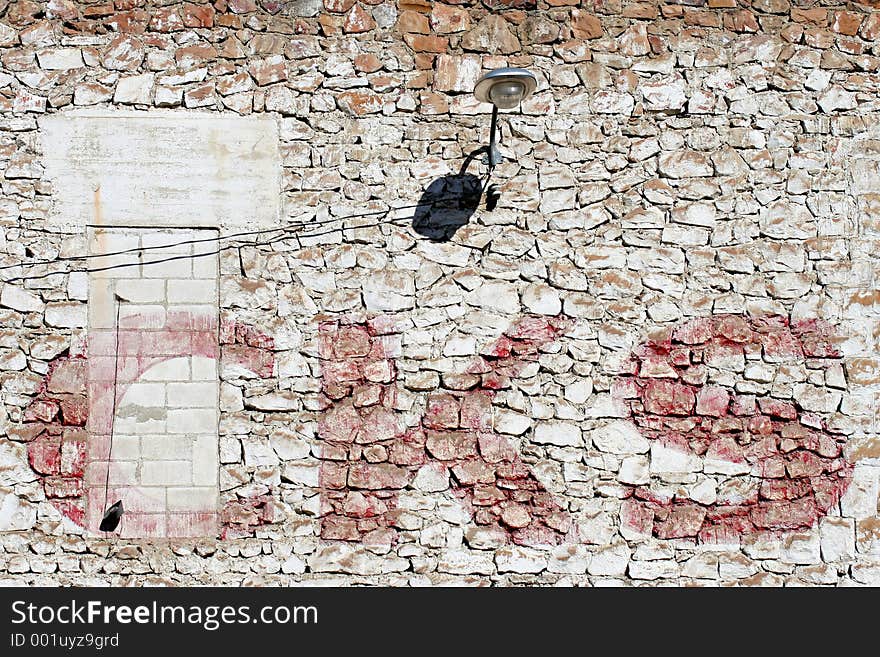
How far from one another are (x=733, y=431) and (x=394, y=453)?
1.94 m

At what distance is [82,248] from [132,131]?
0.72 metres

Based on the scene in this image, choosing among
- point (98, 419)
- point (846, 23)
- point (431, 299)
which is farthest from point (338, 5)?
point (846, 23)

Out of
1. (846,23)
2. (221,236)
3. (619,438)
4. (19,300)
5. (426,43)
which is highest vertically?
(846,23)

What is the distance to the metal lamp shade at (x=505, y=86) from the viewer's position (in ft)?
15.7

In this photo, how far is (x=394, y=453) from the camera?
5.39 metres

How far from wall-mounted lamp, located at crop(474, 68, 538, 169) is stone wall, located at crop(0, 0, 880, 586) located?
60cm

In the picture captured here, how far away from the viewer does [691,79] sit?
5.62m

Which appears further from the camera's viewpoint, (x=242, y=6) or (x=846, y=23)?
(x=846, y=23)

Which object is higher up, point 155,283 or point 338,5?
point 338,5

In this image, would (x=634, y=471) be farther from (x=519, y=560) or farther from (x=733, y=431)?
(x=519, y=560)

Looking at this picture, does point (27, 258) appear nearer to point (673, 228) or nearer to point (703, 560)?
point (673, 228)

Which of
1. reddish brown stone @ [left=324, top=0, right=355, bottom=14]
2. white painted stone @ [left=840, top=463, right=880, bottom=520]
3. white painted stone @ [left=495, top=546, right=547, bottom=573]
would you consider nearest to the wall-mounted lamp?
reddish brown stone @ [left=324, top=0, right=355, bottom=14]

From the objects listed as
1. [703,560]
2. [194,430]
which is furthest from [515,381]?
[194,430]

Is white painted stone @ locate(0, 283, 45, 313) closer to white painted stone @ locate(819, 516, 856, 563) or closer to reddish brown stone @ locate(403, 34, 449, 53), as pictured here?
reddish brown stone @ locate(403, 34, 449, 53)
